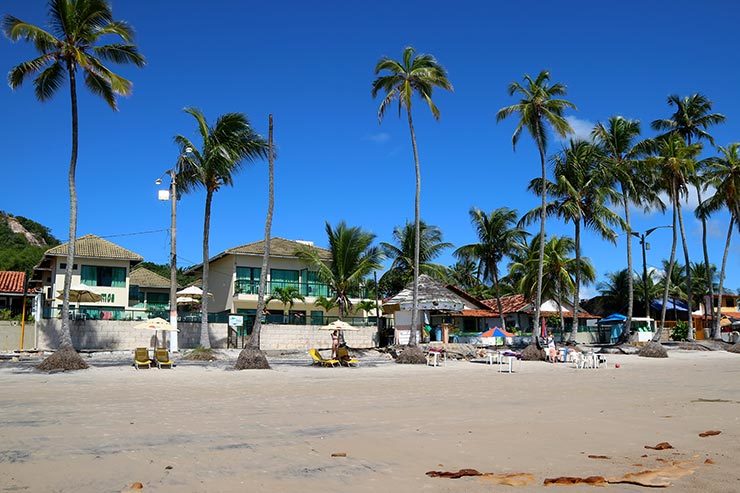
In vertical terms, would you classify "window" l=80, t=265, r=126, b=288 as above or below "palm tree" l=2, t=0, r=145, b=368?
below

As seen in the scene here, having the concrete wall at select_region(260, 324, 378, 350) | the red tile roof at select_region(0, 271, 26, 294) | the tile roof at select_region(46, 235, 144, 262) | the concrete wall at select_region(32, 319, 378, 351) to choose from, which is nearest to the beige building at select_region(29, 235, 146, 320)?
the tile roof at select_region(46, 235, 144, 262)

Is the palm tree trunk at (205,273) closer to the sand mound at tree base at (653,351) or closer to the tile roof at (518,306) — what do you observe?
the sand mound at tree base at (653,351)

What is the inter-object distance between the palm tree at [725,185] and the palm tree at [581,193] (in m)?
9.21

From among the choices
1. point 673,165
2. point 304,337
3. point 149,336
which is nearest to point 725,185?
point 673,165

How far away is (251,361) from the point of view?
885 inches

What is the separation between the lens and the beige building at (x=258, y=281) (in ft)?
135

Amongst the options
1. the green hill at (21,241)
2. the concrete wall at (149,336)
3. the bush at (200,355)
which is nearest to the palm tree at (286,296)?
the concrete wall at (149,336)

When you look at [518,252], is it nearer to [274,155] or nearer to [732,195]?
[732,195]

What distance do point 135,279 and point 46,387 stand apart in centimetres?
→ 3410

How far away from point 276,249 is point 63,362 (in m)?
23.8

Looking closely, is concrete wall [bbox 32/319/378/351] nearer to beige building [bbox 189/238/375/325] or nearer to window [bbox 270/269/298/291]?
beige building [bbox 189/238/375/325]

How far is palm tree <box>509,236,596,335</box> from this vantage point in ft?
139

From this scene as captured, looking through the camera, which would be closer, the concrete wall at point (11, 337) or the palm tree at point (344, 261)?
the concrete wall at point (11, 337)

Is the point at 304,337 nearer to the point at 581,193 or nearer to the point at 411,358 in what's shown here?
the point at 411,358
